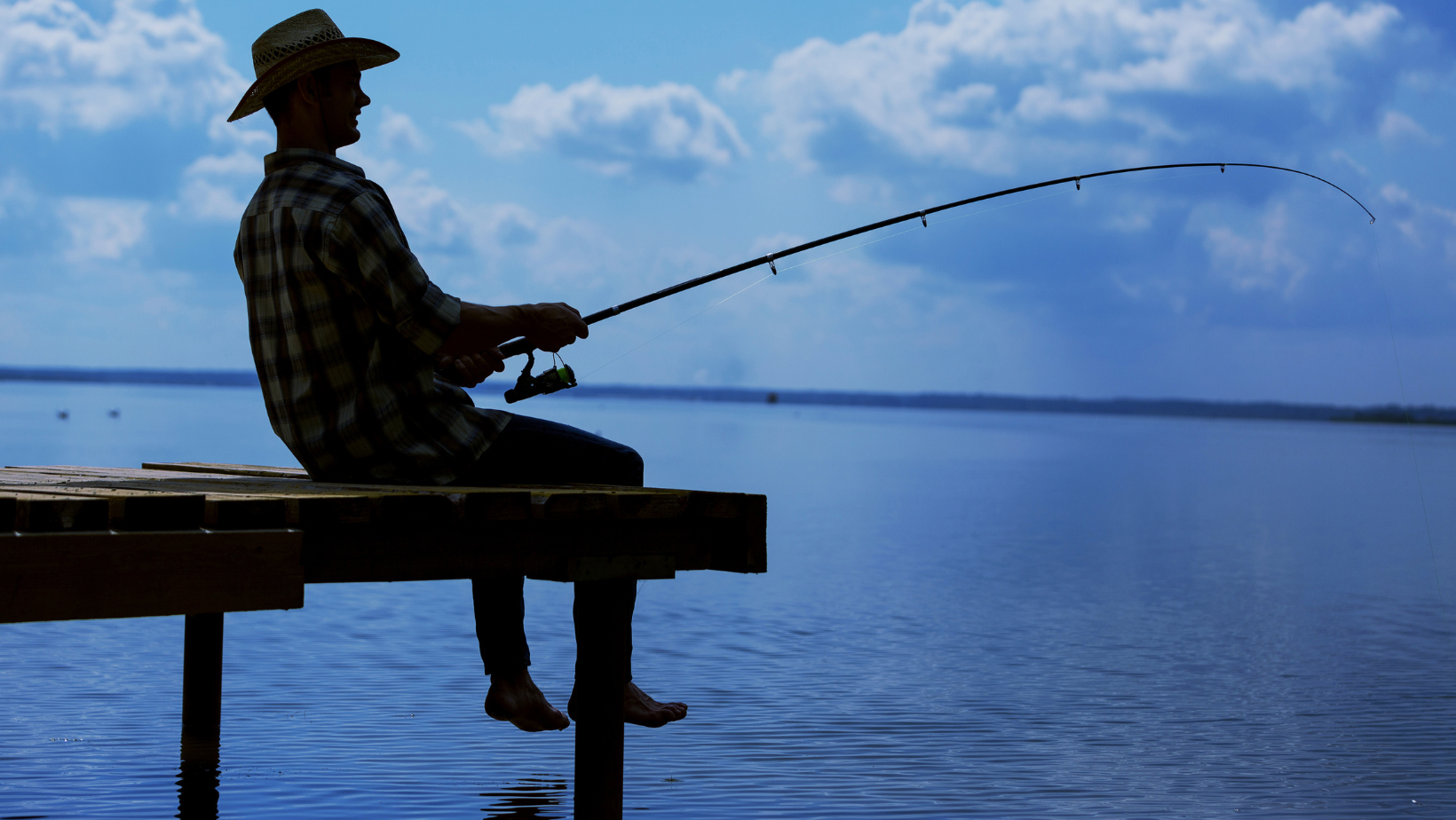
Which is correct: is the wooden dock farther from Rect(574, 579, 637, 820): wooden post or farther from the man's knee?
the man's knee

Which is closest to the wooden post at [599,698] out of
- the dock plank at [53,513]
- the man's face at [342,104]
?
the dock plank at [53,513]

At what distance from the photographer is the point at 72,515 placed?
8.80ft

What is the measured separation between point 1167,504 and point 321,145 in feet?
53.0

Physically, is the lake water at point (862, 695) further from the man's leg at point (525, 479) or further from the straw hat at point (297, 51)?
the straw hat at point (297, 51)

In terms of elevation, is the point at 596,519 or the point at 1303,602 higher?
the point at 596,519

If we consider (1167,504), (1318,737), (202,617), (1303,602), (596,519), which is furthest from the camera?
(1167,504)

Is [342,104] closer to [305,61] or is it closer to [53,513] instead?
[305,61]

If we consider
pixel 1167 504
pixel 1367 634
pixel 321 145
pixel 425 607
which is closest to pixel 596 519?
pixel 321 145

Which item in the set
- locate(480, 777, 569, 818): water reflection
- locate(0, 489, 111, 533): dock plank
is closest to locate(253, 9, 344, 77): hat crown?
locate(0, 489, 111, 533): dock plank

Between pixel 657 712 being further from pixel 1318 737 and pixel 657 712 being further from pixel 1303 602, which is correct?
pixel 1303 602

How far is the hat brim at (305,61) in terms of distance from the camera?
3.44 m

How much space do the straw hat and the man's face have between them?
0.04 metres

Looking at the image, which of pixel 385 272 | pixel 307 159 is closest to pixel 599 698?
pixel 385 272

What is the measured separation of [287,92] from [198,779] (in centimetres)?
199
